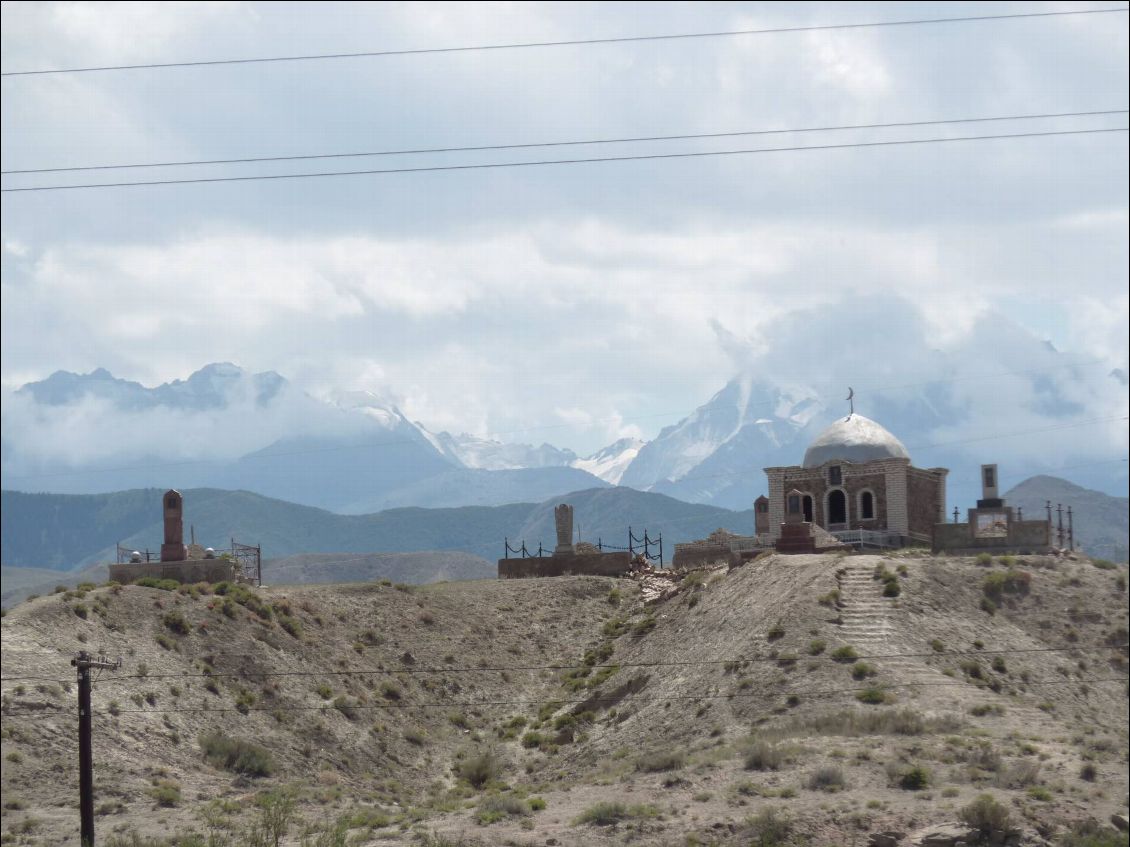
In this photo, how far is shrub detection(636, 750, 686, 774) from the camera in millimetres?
62125

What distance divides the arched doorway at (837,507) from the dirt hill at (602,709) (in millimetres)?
11970

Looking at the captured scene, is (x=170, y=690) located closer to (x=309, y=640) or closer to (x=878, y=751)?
(x=309, y=640)

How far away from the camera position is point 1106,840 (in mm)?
56656

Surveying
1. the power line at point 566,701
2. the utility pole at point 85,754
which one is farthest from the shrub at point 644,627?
the utility pole at point 85,754

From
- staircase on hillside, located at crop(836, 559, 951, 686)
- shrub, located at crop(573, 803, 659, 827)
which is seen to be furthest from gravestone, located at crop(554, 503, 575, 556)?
shrub, located at crop(573, 803, 659, 827)

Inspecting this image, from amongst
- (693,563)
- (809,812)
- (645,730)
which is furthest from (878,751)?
(693,563)

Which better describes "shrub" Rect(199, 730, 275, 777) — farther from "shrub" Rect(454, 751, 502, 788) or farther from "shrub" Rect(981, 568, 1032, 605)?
"shrub" Rect(981, 568, 1032, 605)

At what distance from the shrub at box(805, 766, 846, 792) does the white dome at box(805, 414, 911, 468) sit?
3708 centimetres

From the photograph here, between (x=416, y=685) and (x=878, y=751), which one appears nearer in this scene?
(x=878, y=751)

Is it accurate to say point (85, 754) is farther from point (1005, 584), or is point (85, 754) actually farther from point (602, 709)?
point (1005, 584)

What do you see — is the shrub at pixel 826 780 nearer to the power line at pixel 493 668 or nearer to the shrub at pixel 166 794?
the power line at pixel 493 668

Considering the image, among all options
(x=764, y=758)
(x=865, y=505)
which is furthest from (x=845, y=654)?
(x=865, y=505)

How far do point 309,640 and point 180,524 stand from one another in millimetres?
10549

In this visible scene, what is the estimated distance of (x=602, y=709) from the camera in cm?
7400
